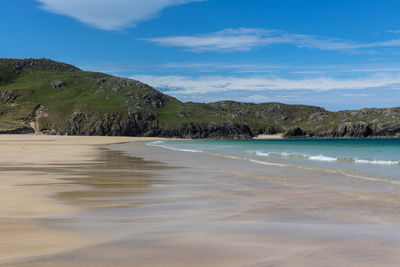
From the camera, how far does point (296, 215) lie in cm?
995

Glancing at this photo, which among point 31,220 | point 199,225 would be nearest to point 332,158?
point 199,225

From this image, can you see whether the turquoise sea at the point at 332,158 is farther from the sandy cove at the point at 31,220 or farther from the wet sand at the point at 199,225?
the sandy cove at the point at 31,220

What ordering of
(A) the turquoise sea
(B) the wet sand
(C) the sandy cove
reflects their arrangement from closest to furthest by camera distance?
1. (B) the wet sand
2. (C) the sandy cove
3. (A) the turquoise sea

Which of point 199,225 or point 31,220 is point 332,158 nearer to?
point 199,225

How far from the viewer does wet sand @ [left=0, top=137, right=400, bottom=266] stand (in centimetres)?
618

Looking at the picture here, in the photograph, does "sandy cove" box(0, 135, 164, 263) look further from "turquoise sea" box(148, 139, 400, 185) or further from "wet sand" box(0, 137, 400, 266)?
"turquoise sea" box(148, 139, 400, 185)

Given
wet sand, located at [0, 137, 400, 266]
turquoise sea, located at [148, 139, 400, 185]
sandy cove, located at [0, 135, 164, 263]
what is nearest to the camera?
wet sand, located at [0, 137, 400, 266]

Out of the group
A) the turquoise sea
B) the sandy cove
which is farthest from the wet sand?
the turquoise sea

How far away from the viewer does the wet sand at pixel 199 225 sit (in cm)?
618

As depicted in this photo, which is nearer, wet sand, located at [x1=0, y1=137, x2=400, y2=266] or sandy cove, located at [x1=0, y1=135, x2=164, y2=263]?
wet sand, located at [x1=0, y1=137, x2=400, y2=266]

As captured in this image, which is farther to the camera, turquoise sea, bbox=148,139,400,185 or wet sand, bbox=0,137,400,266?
turquoise sea, bbox=148,139,400,185

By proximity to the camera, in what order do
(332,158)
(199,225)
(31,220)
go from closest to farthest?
(199,225)
(31,220)
(332,158)

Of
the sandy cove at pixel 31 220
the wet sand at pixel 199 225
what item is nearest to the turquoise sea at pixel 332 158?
the wet sand at pixel 199 225

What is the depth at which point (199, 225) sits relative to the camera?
870 centimetres
